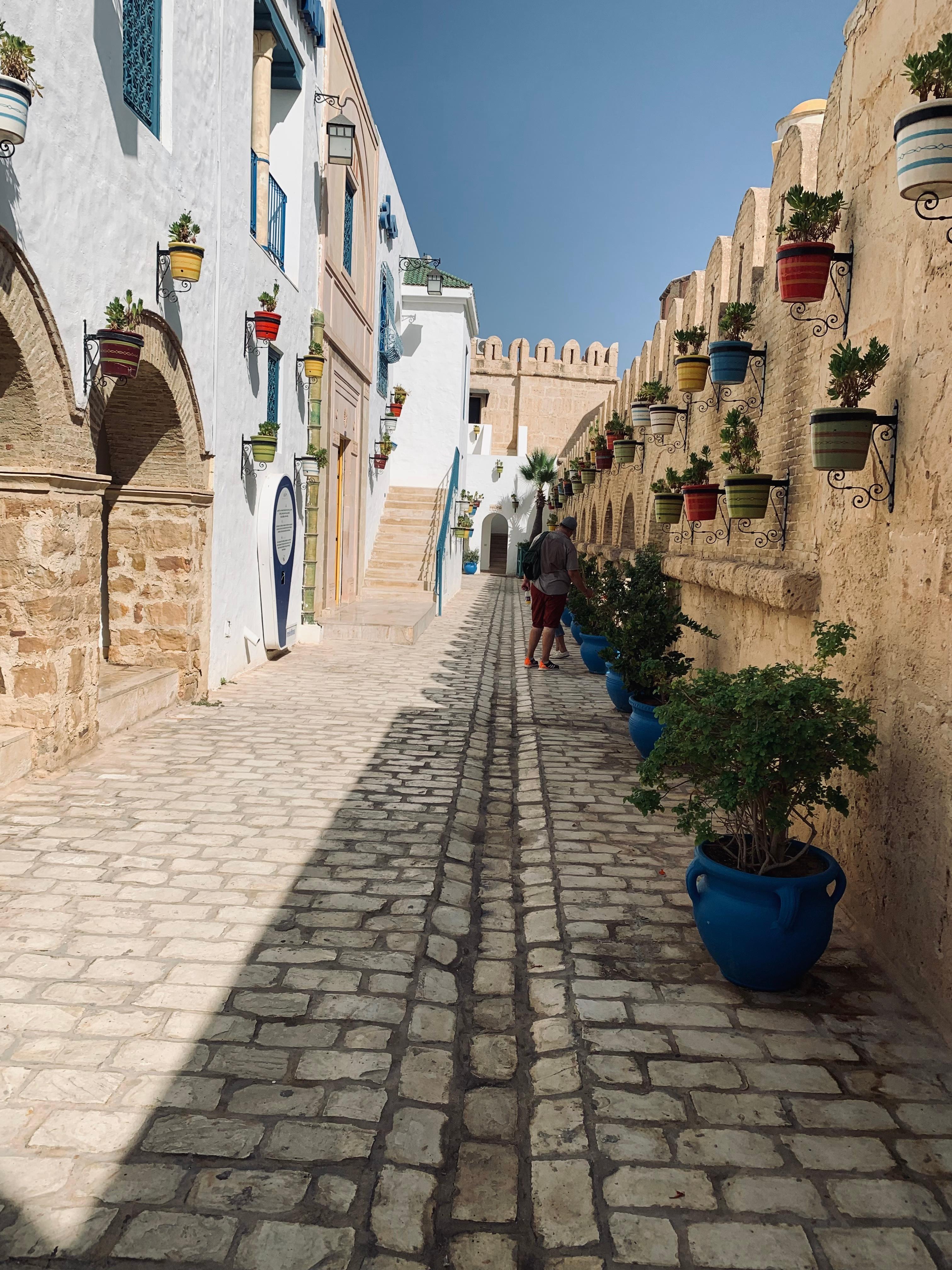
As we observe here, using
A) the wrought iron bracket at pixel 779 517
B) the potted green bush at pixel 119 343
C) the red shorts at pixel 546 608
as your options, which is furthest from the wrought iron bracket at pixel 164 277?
the red shorts at pixel 546 608

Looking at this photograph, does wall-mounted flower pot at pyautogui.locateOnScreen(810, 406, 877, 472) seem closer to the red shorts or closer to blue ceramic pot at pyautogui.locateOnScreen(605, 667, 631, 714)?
blue ceramic pot at pyautogui.locateOnScreen(605, 667, 631, 714)

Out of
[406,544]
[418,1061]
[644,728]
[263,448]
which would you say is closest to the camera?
[418,1061]

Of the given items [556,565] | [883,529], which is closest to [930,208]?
[883,529]

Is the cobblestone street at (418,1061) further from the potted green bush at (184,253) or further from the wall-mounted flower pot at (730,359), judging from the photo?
the potted green bush at (184,253)

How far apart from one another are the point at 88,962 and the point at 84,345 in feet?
12.2

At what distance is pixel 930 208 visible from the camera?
3355 mm

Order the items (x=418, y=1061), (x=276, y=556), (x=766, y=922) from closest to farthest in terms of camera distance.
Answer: (x=418, y=1061)
(x=766, y=922)
(x=276, y=556)

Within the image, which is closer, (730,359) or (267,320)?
(730,359)

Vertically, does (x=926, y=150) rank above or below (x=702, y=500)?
above

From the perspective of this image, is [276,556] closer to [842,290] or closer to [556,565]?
[556,565]

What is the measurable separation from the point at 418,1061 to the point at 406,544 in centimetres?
1536

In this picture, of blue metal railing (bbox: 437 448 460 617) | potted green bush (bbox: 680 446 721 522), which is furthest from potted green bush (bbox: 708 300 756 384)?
blue metal railing (bbox: 437 448 460 617)

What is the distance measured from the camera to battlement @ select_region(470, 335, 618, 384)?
1468 inches

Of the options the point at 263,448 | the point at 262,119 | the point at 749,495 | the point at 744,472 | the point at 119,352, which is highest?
the point at 262,119
